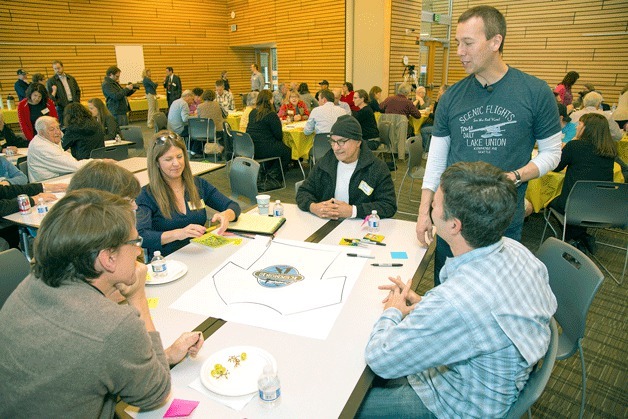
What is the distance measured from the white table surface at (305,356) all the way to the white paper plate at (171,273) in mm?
37

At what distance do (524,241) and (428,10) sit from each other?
1034 cm

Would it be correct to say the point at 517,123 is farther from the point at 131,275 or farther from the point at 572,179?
the point at 572,179

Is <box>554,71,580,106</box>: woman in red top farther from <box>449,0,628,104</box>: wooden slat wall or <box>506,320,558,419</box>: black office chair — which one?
<box>506,320,558,419</box>: black office chair

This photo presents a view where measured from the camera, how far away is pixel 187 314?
163 cm

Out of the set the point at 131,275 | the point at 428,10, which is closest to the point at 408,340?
the point at 131,275

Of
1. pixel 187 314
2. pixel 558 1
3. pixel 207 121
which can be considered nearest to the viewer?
pixel 187 314

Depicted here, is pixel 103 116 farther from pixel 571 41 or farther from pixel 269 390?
pixel 571 41

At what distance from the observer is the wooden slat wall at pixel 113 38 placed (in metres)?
10.6

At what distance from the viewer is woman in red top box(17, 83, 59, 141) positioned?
6.42 m

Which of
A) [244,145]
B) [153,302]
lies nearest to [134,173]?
[244,145]

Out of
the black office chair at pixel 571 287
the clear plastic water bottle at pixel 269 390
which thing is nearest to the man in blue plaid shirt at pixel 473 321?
the clear plastic water bottle at pixel 269 390

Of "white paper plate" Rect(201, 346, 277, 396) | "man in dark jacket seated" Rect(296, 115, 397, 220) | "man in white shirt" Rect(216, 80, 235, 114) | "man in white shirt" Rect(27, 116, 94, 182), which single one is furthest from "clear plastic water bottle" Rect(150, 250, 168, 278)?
"man in white shirt" Rect(216, 80, 235, 114)

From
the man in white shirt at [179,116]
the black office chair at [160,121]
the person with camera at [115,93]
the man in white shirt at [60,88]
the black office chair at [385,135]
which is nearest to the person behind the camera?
the black office chair at [385,135]

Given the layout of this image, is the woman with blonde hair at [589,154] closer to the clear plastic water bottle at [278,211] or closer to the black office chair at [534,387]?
the clear plastic water bottle at [278,211]
